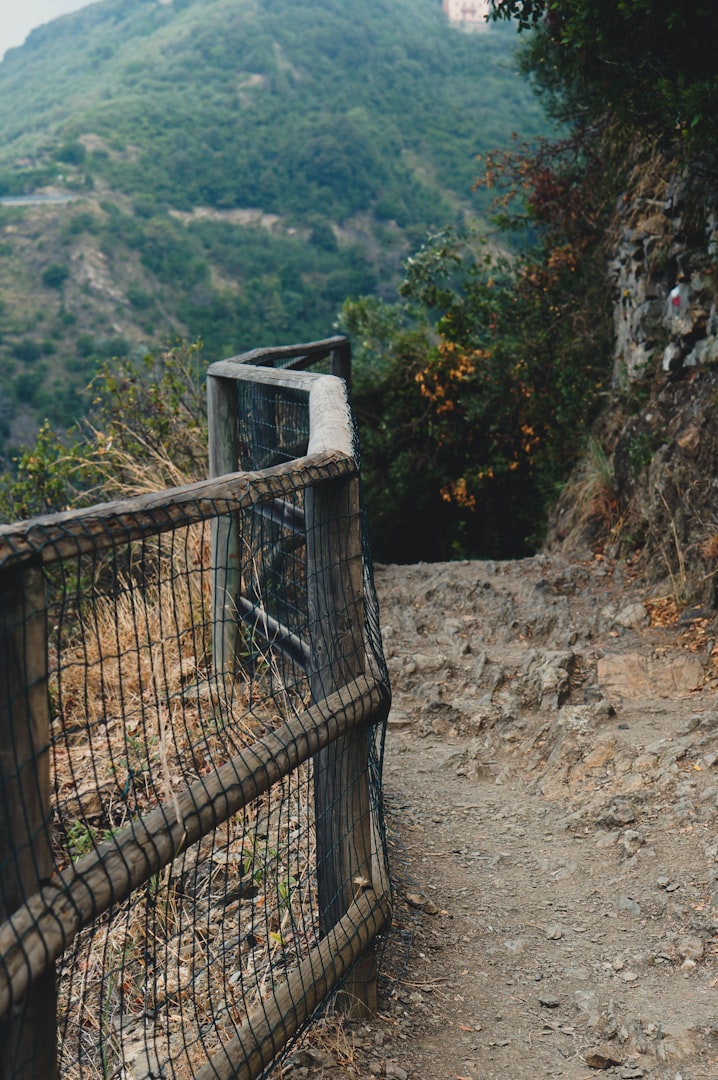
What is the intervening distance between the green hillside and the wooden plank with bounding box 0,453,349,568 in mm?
30111

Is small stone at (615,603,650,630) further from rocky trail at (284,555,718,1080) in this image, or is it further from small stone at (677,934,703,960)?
small stone at (677,934,703,960)

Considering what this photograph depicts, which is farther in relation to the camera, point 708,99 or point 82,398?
point 82,398

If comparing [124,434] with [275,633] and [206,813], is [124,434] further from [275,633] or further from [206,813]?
[206,813]

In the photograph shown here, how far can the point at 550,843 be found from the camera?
3.79 meters

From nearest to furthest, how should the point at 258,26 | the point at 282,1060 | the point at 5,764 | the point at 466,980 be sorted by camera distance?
the point at 5,764, the point at 282,1060, the point at 466,980, the point at 258,26

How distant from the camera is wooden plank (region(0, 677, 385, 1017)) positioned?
5.04 ft

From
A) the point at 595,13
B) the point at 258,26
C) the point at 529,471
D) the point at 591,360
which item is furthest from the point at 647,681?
the point at 258,26

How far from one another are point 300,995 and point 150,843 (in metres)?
0.79

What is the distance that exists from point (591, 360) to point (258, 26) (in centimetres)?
8234

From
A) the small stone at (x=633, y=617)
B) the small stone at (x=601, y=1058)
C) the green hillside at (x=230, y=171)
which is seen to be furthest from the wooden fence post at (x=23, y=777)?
the green hillside at (x=230, y=171)

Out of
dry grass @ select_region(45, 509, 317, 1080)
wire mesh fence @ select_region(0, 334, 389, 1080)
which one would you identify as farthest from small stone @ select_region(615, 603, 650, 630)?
dry grass @ select_region(45, 509, 317, 1080)

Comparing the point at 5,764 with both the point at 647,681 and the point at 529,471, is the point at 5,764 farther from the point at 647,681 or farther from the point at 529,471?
the point at 529,471

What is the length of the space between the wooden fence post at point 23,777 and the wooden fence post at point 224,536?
8.30 feet

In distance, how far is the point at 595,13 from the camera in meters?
5.22
